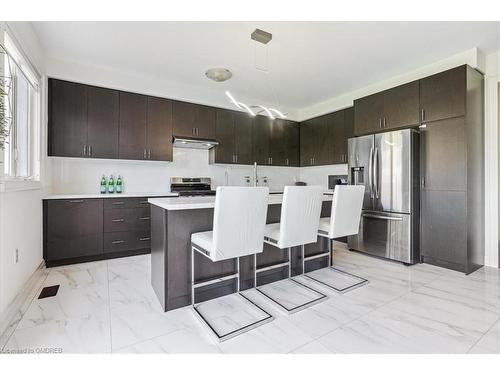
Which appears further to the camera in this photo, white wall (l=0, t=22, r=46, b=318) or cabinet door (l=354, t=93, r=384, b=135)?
cabinet door (l=354, t=93, r=384, b=135)

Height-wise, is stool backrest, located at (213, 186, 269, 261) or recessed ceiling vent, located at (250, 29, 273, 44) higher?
recessed ceiling vent, located at (250, 29, 273, 44)

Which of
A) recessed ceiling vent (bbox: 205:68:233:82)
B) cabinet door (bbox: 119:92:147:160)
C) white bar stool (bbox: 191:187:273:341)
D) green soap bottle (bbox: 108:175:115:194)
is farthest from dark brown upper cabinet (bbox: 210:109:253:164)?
white bar stool (bbox: 191:187:273:341)

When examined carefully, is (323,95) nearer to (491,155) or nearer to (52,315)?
(491,155)

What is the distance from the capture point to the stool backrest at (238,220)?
182 cm

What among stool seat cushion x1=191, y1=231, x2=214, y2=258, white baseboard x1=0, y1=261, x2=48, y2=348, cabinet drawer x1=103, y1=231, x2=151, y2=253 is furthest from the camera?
cabinet drawer x1=103, y1=231, x2=151, y2=253

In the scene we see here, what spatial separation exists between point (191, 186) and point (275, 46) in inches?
102

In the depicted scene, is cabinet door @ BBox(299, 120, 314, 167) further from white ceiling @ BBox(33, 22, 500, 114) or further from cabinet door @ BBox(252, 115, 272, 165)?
white ceiling @ BBox(33, 22, 500, 114)

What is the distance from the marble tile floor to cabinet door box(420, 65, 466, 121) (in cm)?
190

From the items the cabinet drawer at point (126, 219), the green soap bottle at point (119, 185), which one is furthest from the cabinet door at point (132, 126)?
the cabinet drawer at point (126, 219)

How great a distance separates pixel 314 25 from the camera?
2557 mm

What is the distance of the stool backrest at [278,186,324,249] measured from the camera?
2.18m

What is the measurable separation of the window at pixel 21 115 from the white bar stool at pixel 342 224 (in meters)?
2.89
